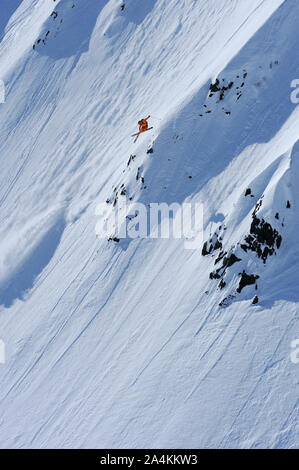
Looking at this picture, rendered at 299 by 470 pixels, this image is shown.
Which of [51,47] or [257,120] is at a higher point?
[51,47]

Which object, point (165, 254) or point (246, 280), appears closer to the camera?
point (246, 280)

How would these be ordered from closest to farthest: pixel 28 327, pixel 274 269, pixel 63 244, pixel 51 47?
pixel 274 269, pixel 28 327, pixel 63 244, pixel 51 47

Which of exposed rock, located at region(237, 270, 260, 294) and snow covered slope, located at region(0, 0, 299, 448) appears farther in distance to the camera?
exposed rock, located at region(237, 270, 260, 294)

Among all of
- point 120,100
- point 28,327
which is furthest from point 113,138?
point 28,327

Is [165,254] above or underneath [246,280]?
underneath

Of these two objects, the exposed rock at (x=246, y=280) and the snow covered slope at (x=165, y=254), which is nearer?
the snow covered slope at (x=165, y=254)

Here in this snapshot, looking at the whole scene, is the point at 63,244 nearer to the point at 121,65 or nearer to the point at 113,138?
the point at 113,138

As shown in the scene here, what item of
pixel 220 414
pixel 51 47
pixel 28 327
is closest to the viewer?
pixel 220 414

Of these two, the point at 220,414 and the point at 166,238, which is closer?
the point at 220,414
